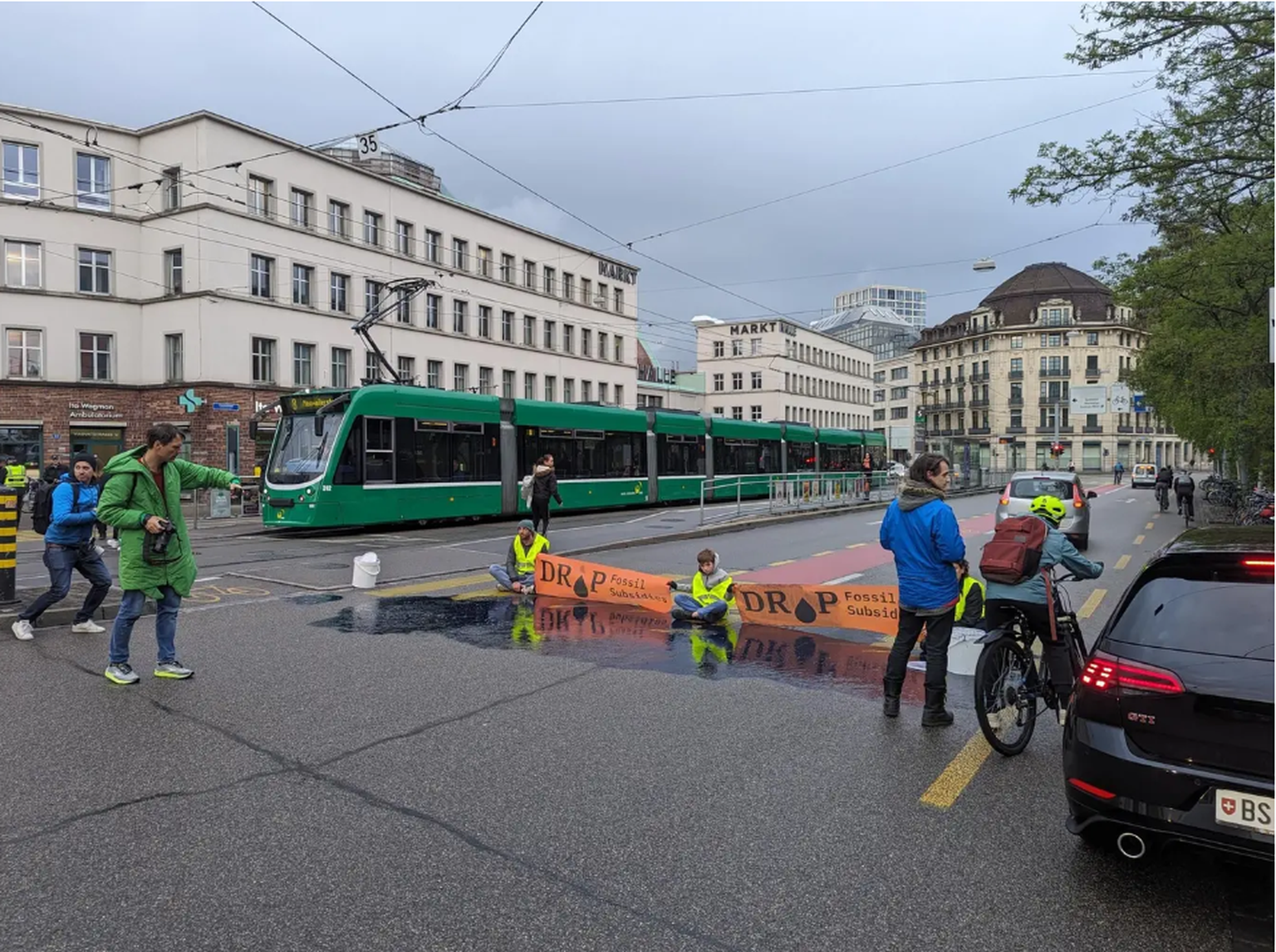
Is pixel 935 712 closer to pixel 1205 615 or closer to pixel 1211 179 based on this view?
pixel 1205 615

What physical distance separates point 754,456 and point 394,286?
50.8ft

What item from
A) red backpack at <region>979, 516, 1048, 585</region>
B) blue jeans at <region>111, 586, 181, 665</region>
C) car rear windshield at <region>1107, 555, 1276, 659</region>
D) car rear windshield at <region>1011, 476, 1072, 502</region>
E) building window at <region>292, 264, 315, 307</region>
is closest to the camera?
car rear windshield at <region>1107, 555, 1276, 659</region>

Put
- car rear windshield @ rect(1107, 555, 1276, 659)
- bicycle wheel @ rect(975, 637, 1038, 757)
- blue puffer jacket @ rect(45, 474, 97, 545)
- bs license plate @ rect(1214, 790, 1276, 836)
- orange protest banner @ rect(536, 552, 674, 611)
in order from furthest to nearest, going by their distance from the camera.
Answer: orange protest banner @ rect(536, 552, 674, 611) < blue puffer jacket @ rect(45, 474, 97, 545) < bicycle wheel @ rect(975, 637, 1038, 757) < car rear windshield @ rect(1107, 555, 1276, 659) < bs license plate @ rect(1214, 790, 1276, 836)

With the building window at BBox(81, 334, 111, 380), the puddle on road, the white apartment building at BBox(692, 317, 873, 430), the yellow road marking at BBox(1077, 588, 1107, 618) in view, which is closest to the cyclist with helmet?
the puddle on road

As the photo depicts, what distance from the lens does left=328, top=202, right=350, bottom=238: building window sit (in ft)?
128

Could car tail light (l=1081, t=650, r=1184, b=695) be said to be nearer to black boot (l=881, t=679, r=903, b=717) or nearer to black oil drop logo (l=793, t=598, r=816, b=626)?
black boot (l=881, t=679, r=903, b=717)

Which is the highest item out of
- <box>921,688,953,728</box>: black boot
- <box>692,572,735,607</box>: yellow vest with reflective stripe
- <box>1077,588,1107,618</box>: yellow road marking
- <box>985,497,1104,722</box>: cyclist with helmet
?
<box>985,497,1104,722</box>: cyclist with helmet

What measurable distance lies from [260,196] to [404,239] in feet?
27.3

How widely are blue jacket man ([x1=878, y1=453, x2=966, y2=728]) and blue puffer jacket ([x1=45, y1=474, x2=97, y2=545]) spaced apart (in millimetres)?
6784

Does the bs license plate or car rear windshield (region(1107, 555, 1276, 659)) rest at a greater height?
car rear windshield (region(1107, 555, 1276, 659))

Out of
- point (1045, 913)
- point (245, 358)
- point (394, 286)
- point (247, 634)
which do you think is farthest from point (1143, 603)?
point (245, 358)

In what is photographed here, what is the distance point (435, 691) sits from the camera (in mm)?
6293

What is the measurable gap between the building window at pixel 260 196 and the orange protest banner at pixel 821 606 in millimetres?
32454

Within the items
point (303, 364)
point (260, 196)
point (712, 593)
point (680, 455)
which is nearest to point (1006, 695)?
point (712, 593)
